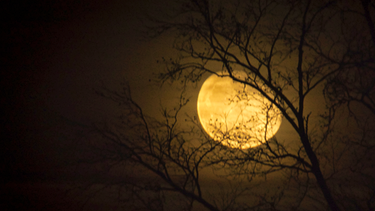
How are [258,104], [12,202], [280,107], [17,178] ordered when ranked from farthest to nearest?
[17,178]
[12,202]
[258,104]
[280,107]

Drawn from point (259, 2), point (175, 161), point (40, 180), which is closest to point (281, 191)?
point (175, 161)

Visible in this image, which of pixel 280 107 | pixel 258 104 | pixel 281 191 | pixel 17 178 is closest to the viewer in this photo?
pixel 280 107

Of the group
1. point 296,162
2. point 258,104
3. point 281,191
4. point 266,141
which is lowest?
point 281,191

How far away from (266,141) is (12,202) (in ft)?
25.5

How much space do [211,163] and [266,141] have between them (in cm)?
98

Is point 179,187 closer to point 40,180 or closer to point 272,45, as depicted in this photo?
point 272,45

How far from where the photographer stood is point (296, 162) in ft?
12.8

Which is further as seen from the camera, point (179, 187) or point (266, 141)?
point (179, 187)

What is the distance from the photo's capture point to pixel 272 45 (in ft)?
12.2

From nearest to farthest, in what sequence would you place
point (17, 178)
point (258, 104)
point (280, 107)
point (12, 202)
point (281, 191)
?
1. point (280, 107)
2. point (258, 104)
3. point (281, 191)
4. point (12, 202)
5. point (17, 178)

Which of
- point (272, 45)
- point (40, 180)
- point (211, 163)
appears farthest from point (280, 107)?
point (40, 180)

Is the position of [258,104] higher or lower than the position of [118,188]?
higher

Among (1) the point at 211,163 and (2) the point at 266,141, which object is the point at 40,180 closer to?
→ (1) the point at 211,163

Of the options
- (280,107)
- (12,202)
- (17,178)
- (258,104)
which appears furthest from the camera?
(17,178)
